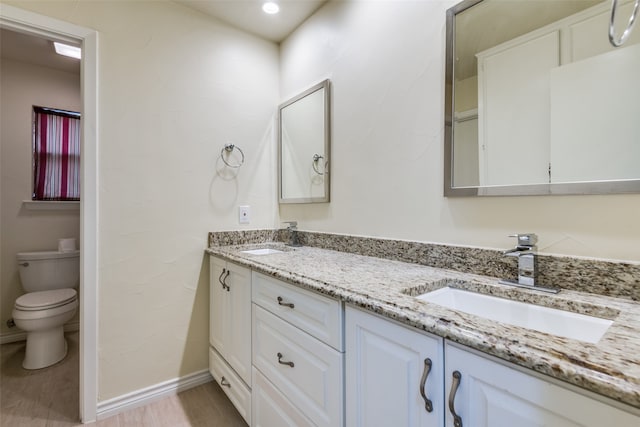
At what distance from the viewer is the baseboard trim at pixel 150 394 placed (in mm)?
1611

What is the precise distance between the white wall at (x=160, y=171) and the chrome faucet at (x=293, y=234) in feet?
1.01

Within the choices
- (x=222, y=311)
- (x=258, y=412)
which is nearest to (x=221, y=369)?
(x=222, y=311)

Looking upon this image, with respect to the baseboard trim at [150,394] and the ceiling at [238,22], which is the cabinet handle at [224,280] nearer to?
the baseboard trim at [150,394]

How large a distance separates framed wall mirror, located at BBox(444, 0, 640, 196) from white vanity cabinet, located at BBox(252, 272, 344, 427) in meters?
0.72

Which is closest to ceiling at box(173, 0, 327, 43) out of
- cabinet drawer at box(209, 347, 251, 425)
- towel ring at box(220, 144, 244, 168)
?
towel ring at box(220, 144, 244, 168)

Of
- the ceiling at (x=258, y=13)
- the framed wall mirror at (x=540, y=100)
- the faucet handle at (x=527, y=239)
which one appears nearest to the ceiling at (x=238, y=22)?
the ceiling at (x=258, y=13)

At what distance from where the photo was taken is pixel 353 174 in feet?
5.39

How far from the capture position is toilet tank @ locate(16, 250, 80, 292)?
2.38 metres

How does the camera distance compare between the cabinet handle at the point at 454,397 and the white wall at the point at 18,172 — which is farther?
the white wall at the point at 18,172

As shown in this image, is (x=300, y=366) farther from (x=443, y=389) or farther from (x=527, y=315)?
(x=527, y=315)

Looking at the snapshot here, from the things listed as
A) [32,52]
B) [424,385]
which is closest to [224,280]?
[424,385]

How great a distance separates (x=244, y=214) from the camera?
2.08 metres

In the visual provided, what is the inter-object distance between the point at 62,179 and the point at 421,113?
10.1ft

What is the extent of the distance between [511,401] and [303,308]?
25.7 inches
